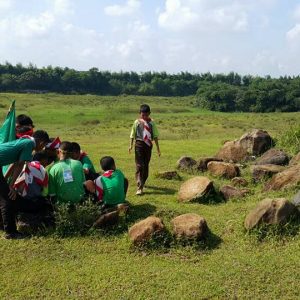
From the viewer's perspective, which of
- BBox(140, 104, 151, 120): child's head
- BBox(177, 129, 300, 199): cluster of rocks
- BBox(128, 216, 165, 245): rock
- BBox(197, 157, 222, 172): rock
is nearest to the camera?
BBox(128, 216, 165, 245): rock

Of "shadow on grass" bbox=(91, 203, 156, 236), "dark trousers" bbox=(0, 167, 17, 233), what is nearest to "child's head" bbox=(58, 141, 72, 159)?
"dark trousers" bbox=(0, 167, 17, 233)

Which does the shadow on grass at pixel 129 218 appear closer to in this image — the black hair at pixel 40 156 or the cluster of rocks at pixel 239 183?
the cluster of rocks at pixel 239 183

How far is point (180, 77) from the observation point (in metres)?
118

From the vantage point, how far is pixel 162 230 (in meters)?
5.75

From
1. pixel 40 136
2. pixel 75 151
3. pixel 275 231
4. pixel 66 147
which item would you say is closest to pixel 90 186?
pixel 75 151

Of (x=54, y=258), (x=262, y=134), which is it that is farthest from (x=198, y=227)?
(x=262, y=134)

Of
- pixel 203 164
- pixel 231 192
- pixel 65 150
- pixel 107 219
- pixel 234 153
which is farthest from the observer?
pixel 234 153

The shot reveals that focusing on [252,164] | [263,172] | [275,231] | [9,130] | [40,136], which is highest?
[9,130]

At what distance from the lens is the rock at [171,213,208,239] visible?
5.75 m

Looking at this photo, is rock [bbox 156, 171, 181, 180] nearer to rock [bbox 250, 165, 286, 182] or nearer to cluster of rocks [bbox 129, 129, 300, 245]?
cluster of rocks [bbox 129, 129, 300, 245]

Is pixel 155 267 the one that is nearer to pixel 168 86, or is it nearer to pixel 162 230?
pixel 162 230

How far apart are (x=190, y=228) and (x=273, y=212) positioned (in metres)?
1.12

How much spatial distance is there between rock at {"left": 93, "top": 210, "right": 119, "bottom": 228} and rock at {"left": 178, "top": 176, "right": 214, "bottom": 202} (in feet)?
5.94

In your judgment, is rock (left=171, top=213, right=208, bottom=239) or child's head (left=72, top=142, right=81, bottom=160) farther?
child's head (left=72, top=142, right=81, bottom=160)
